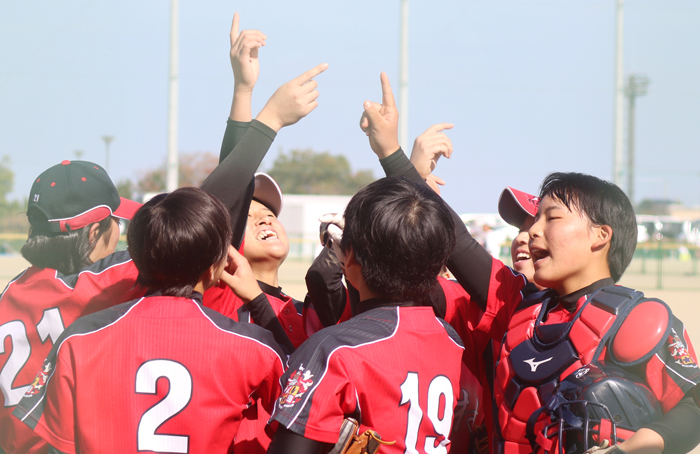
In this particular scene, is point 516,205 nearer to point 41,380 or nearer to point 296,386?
point 296,386

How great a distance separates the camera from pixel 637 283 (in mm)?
16453

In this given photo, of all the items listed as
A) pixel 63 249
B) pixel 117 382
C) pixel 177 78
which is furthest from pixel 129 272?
pixel 177 78

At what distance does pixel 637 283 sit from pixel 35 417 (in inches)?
687

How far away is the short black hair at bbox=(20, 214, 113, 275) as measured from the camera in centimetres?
200

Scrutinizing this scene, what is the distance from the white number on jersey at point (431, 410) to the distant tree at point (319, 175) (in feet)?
126

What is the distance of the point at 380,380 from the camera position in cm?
148

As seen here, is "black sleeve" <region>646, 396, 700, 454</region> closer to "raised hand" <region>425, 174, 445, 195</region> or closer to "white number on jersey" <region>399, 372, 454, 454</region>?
"white number on jersey" <region>399, 372, 454, 454</region>

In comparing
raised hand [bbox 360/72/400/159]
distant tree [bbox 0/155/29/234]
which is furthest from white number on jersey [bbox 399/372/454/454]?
distant tree [bbox 0/155/29/234]

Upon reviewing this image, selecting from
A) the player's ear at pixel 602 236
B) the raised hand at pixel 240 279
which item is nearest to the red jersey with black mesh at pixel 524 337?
the player's ear at pixel 602 236

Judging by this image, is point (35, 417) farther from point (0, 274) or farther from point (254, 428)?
point (0, 274)

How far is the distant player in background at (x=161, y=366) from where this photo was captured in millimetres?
1504

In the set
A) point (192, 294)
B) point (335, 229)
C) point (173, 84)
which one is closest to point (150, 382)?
point (192, 294)

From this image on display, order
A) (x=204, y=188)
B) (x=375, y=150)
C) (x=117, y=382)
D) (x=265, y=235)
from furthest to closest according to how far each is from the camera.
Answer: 1. (x=265, y=235)
2. (x=375, y=150)
3. (x=204, y=188)
4. (x=117, y=382)

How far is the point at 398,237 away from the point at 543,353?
1.79 feet
